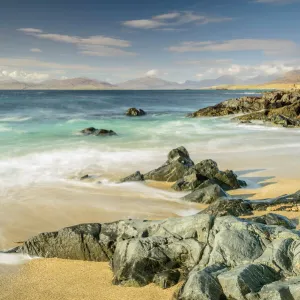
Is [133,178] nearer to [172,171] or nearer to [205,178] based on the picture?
[172,171]

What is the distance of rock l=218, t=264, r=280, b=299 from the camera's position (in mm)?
5938

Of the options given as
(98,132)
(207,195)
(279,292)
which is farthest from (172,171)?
(98,132)

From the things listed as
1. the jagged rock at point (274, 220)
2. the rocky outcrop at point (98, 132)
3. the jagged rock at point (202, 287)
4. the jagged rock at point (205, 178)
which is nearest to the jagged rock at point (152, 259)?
the jagged rock at point (202, 287)

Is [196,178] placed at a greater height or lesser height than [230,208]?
greater

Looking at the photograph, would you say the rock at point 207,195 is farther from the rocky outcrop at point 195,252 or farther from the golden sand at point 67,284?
the golden sand at point 67,284

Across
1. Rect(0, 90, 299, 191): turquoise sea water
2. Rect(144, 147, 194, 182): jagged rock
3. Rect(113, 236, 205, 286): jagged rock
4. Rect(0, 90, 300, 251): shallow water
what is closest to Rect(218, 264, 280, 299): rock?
Rect(113, 236, 205, 286): jagged rock

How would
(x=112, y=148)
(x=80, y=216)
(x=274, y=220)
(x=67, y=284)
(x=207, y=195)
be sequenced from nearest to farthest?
(x=67, y=284) < (x=274, y=220) < (x=80, y=216) < (x=207, y=195) < (x=112, y=148)

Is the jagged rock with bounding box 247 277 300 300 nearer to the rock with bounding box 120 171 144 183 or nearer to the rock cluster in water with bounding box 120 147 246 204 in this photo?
the rock cluster in water with bounding box 120 147 246 204

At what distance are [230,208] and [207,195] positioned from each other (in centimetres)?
199

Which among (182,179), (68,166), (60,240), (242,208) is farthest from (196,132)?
(60,240)

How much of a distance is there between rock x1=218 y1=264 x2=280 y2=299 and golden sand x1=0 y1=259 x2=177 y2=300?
132cm

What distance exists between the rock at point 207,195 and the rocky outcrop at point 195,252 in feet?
14.6

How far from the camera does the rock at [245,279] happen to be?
594cm

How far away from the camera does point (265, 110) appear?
149 feet
